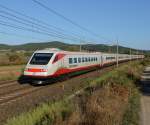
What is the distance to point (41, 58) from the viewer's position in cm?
2264

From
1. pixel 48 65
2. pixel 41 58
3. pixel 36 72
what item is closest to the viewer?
pixel 36 72

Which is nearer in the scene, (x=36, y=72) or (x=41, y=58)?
(x=36, y=72)

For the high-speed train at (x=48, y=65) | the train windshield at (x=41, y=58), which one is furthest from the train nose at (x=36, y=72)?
the train windshield at (x=41, y=58)

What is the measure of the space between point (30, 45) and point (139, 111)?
514ft

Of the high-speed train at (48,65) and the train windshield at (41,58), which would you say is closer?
the high-speed train at (48,65)

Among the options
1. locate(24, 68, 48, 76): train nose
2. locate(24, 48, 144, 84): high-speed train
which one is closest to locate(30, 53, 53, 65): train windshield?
locate(24, 48, 144, 84): high-speed train

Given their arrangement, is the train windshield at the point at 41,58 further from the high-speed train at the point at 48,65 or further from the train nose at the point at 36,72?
the train nose at the point at 36,72

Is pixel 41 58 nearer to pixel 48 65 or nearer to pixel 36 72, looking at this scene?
pixel 48 65

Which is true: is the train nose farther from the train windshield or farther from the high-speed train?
the train windshield

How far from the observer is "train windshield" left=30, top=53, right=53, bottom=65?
22211 mm

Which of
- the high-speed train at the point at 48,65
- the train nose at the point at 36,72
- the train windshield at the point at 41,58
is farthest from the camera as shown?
the train windshield at the point at 41,58

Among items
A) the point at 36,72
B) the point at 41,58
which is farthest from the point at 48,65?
the point at 41,58

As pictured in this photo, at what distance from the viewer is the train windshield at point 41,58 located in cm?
2221

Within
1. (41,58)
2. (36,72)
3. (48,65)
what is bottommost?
(36,72)
